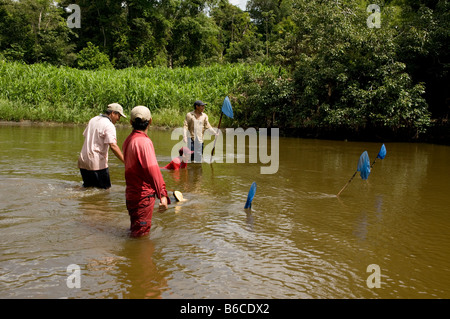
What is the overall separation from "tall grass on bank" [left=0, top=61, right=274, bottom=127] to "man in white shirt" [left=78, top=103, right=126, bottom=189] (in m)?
14.4

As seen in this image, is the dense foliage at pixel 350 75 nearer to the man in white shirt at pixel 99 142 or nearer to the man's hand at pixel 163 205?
the man in white shirt at pixel 99 142

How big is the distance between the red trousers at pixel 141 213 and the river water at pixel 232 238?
141 mm

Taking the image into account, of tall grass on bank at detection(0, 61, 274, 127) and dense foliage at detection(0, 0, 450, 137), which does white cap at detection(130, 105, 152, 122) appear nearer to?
dense foliage at detection(0, 0, 450, 137)

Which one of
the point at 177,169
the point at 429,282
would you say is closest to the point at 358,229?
the point at 429,282

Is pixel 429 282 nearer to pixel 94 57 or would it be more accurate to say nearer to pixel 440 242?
pixel 440 242

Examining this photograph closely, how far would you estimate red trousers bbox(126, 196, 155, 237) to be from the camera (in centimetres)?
486

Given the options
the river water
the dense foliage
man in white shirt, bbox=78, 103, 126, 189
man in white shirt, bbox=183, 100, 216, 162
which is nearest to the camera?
the river water

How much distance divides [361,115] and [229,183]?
993cm

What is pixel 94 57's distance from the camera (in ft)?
133

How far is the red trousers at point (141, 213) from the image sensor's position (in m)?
4.86

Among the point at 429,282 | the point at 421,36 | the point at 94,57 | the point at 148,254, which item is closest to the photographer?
the point at 429,282
